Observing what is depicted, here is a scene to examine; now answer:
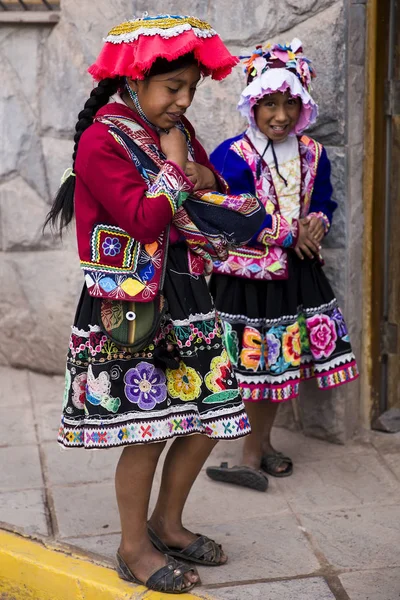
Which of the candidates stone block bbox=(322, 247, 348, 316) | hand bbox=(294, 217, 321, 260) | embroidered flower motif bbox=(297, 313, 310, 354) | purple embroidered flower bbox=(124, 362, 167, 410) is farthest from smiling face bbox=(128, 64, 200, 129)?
stone block bbox=(322, 247, 348, 316)

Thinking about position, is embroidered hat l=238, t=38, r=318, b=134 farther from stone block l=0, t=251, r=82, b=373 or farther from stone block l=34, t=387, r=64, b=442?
stone block l=34, t=387, r=64, b=442

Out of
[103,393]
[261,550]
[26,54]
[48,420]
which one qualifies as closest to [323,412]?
[261,550]

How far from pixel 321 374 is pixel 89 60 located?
1878 mm

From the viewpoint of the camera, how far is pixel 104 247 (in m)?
2.92

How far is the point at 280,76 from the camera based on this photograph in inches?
146

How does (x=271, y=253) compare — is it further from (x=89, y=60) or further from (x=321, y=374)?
(x=89, y=60)

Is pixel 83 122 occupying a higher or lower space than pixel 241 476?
higher

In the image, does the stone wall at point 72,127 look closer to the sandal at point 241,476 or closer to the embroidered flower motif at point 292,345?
the embroidered flower motif at point 292,345

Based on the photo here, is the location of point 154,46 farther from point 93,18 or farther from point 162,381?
point 93,18

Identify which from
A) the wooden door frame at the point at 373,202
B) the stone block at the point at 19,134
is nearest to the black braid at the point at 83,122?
the wooden door frame at the point at 373,202

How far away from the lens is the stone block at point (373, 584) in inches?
125

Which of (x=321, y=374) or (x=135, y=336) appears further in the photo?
(x=321, y=374)

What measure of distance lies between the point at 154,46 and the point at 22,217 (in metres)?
2.45

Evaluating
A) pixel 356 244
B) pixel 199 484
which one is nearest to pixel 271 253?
pixel 356 244
